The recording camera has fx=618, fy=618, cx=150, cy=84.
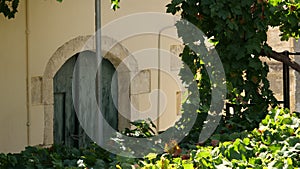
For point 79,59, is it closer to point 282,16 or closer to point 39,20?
point 39,20

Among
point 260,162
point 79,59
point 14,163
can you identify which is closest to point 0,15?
point 79,59

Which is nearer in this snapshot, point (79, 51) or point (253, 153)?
point (253, 153)

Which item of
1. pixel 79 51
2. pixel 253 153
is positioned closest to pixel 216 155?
pixel 253 153

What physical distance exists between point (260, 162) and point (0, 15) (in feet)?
10.3

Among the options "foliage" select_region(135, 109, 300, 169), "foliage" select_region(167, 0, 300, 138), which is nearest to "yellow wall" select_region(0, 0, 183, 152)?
"foliage" select_region(167, 0, 300, 138)

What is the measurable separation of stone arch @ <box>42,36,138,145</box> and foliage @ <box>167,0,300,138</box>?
1684 millimetres

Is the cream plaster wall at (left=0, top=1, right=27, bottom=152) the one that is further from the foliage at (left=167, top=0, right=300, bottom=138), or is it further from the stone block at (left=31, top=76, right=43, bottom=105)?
the foliage at (left=167, top=0, right=300, bottom=138)

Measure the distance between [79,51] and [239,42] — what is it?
2.13m

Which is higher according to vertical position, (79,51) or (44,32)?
(44,32)

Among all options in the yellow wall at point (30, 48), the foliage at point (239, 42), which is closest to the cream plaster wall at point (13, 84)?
the yellow wall at point (30, 48)

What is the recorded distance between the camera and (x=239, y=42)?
412 cm

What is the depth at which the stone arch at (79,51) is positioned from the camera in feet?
18.3

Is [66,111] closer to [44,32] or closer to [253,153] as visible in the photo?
[44,32]

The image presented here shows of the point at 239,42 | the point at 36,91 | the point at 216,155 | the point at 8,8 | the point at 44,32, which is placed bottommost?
the point at 216,155
